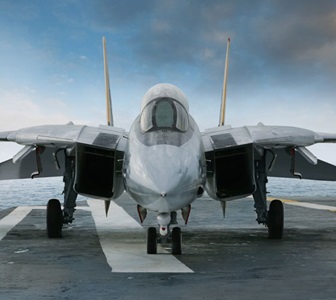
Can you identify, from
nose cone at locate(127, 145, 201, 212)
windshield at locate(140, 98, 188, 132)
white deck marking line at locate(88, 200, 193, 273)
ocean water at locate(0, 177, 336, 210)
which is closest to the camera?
nose cone at locate(127, 145, 201, 212)

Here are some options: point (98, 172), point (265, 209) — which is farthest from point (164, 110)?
point (265, 209)

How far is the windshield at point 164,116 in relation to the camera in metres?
8.41

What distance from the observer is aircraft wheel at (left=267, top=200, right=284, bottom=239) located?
11.3m

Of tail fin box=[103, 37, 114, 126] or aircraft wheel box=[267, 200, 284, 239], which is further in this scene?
tail fin box=[103, 37, 114, 126]

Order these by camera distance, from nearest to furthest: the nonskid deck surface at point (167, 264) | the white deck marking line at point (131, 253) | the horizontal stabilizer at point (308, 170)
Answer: the nonskid deck surface at point (167, 264)
the white deck marking line at point (131, 253)
the horizontal stabilizer at point (308, 170)

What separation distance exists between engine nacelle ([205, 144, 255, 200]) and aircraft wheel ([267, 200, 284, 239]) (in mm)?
1802

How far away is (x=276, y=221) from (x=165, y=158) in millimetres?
4579

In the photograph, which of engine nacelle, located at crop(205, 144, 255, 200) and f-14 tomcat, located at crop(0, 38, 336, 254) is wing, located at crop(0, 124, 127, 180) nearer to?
f-14 tomcat, located at crop(0, 38, 336, 254)

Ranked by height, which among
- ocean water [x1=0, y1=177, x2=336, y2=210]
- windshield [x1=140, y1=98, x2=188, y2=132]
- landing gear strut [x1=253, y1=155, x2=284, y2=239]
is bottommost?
ocean water [x1=0, y1=177, x2=336, y2=210]

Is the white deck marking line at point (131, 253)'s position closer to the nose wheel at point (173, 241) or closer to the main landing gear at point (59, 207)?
the nose wheel at point (173, 241)

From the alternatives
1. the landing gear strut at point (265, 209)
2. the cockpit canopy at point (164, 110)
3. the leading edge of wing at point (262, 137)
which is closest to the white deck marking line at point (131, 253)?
the cockpit canopy at point (164, 110)

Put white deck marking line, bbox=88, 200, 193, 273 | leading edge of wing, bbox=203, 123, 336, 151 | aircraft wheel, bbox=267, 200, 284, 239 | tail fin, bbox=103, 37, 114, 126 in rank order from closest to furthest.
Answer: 1. white deck marking line, bbox=88, 200, 193, 273
2. leading edge of wing, bbox=203, 123, 336, 151
3. aircraft wheel, bbox=267, 200, 284, 239
4. tail fin, bbox=103, 37, 114, 126

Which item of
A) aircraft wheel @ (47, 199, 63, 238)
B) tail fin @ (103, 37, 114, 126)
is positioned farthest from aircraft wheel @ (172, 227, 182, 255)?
tail fin @ (103, 37, 114, 126)

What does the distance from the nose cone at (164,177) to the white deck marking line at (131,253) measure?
78 cm
